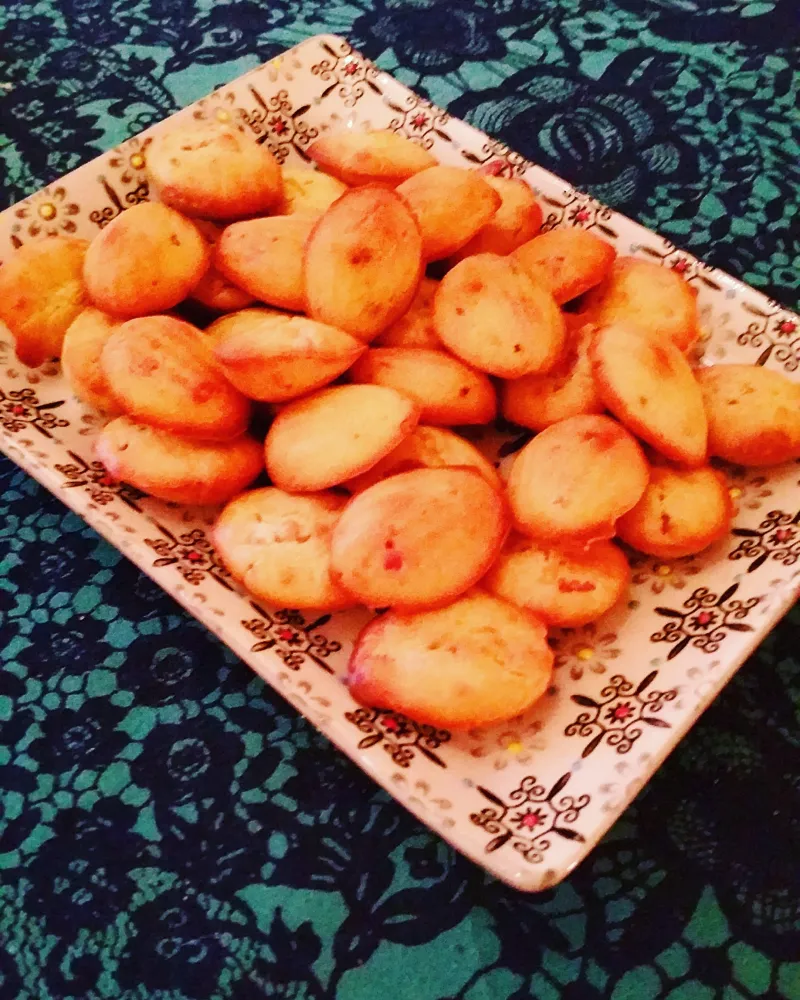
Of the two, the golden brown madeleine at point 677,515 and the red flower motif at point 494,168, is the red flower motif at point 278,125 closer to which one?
the red flower motif at point 494,168

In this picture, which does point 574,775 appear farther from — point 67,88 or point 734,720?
point 67,88

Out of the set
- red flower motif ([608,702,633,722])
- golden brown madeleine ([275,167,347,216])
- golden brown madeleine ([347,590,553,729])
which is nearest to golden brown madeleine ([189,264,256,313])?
golden brown madeleine ([275,167,347,216])

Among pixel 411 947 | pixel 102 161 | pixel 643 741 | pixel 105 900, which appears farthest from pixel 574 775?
pixel 102 161

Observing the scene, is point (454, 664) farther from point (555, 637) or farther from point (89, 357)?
point (89, 357)

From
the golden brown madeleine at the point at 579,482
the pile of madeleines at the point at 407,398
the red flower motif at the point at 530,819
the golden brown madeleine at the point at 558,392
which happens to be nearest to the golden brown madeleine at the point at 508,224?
the pile of madeleines at the point at 407,398

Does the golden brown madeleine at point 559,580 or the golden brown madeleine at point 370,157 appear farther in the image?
the golden brown madeleine at point 370,157

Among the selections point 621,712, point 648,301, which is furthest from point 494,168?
point 621,712

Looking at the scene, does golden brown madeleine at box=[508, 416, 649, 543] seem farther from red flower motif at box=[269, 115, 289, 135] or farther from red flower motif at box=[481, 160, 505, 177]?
red flower motif at box=[269, 115, 289, 135]
